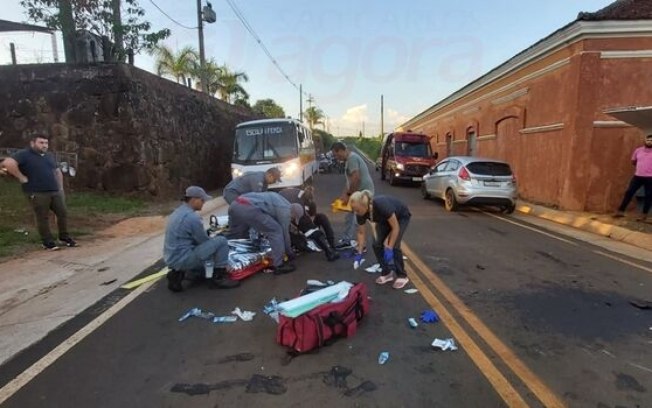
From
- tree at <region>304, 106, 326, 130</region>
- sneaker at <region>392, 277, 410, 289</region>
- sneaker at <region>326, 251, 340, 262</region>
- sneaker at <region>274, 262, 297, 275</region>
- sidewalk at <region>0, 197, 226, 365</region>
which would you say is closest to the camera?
sidewalk at <region>0, 197, 226, 365</region>

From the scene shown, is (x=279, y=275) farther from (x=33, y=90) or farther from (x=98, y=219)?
(x=33, y=90)

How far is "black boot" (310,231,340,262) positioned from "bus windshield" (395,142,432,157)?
50.3ft

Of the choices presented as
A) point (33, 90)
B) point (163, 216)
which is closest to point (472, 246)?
point (163, 216)

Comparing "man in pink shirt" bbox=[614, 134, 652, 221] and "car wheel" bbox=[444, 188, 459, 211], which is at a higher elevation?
"man in pink shirt" bbox=[614, 134, 652, 221]

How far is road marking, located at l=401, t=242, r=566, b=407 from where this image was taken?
319 centimetres

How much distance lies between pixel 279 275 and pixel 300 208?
129 cm

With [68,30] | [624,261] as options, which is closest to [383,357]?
[624,261]

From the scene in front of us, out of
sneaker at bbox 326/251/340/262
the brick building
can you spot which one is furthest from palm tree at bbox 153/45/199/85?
sneaker at bbox 326/251/340/262

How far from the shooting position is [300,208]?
281 inches

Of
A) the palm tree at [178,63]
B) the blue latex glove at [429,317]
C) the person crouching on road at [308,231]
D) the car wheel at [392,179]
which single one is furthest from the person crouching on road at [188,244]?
the palm tree at [178,63]

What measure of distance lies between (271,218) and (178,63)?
23.1 metres

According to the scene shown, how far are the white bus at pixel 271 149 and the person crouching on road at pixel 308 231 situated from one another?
7088 mm

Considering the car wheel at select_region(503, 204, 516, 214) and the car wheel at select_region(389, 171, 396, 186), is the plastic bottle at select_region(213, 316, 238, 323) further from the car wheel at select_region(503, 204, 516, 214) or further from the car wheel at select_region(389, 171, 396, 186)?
the car wheel at select_region(389, 171, 396, 186)

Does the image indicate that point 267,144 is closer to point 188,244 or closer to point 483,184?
point 483,184
